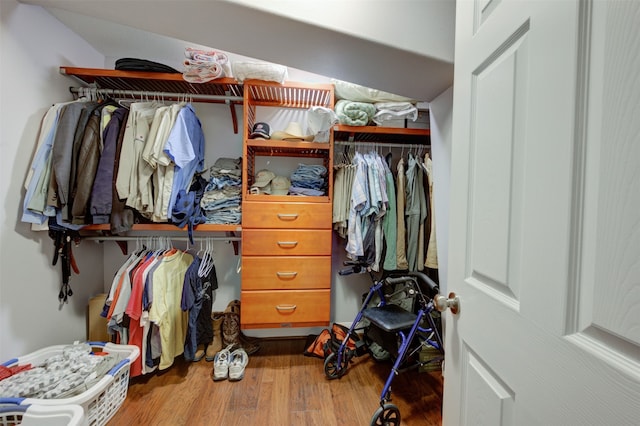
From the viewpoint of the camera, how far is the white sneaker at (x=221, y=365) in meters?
1.55

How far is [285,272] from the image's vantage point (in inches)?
65.6

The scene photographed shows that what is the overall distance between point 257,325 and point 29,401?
1032 millimetres

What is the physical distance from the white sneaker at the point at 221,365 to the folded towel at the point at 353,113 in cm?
189

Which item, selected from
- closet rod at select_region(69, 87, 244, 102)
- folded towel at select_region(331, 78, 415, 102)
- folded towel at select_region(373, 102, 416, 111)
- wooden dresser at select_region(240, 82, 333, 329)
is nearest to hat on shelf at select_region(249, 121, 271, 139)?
wooden dresser at select_region(240, 82, 333, 329)

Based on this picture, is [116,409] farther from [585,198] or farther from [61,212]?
[585,198]

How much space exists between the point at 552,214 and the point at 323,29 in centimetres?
113

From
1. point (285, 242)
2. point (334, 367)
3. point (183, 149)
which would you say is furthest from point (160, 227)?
point (334, 367)

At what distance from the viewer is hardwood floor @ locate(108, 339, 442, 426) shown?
1.28 metres

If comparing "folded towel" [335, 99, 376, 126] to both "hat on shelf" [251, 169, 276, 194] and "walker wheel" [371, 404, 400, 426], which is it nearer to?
"hat on shelf" [251, 169, 276, 194]

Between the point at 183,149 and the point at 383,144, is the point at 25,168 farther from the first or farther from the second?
the point at 383,144

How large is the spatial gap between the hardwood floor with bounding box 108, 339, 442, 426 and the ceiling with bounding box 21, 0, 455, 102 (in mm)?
1859

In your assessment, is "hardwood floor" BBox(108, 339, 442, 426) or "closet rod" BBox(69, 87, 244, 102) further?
"closet rod" BBox(69, 87, 244, 102)

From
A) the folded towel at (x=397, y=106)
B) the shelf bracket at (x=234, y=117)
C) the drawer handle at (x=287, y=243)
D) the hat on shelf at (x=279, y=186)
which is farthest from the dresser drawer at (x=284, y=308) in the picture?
the folded towel at (x=397, y=106)

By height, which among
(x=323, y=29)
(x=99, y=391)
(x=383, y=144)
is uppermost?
(x=323, y=29)
